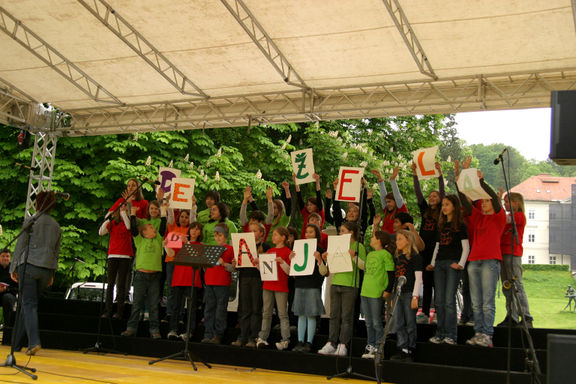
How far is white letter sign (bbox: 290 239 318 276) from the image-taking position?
7.05 metres

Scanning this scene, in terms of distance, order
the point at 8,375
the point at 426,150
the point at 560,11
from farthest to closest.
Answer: the point at 426,150 < the point at 560,11 < the point at 8,375

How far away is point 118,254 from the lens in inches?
334

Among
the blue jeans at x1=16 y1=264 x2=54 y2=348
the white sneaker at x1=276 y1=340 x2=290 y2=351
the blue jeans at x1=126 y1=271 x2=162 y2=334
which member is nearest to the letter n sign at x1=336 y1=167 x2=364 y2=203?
the white sneaker at x1=276 y1=340 x2=290 y2=351

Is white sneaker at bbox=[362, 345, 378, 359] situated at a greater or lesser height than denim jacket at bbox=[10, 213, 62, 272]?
lesser

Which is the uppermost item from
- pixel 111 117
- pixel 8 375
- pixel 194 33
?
pixel 194 33

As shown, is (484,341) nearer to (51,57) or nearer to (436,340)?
(436,340)

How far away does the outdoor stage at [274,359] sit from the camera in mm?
6137

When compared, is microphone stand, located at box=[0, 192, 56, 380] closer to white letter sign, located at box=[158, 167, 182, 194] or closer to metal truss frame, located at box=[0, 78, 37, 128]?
white letter sign, located at box=[158, 167, 182, 194]

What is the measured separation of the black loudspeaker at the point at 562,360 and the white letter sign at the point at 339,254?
4.74 meters

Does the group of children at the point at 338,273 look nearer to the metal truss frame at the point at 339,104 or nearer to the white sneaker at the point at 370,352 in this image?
the white sneaker at the point at 370,352

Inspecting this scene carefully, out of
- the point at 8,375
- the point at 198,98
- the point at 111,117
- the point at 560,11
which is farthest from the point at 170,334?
the point at 560,11

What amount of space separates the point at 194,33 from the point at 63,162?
767cm

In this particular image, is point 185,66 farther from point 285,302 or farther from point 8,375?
point 8,375

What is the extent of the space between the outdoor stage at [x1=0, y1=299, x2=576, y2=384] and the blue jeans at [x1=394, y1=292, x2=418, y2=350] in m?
0.26
